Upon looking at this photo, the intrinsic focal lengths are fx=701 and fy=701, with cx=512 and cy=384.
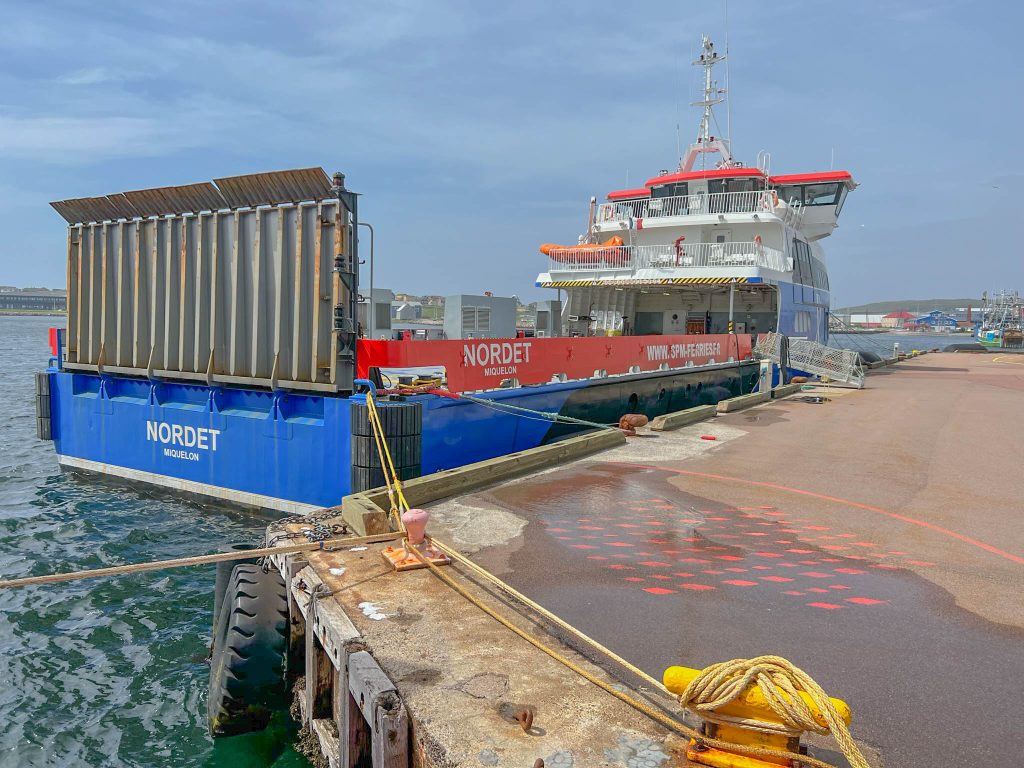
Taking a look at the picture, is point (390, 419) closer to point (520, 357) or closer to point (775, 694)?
point (520, 357)

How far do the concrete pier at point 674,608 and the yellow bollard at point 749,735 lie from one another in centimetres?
18

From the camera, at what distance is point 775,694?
2596 millimetres

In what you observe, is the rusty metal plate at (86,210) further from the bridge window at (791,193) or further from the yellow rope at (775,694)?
the bridge window at (791,193)

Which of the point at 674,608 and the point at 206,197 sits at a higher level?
the point at 206,197

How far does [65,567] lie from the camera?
297 inches

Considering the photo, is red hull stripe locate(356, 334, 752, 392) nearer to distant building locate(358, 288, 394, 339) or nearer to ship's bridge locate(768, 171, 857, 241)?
distant building locate(358, 288, 394, 339)

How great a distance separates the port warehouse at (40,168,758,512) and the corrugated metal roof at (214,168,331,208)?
0.06 feet

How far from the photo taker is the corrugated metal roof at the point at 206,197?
7.89 m

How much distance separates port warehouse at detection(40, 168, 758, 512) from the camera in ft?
25.4

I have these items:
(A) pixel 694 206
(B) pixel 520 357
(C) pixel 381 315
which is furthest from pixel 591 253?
(B) pixel 520 357

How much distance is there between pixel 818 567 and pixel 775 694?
2934mm

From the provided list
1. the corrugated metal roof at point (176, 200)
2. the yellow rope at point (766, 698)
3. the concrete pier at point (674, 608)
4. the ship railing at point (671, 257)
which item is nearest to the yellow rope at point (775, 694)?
the yellow rope at point (766, 698)

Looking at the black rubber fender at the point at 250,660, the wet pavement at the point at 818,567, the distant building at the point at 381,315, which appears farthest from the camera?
the distant building at the point at 381,315

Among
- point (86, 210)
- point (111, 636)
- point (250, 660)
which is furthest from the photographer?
point (86, 210)
